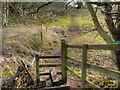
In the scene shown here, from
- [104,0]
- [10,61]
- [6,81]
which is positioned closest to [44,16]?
[10,61]

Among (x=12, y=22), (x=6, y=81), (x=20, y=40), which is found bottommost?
(x=6, y=81)

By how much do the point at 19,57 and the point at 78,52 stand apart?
129 inches

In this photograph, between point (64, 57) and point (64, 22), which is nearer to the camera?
point (64, 57)

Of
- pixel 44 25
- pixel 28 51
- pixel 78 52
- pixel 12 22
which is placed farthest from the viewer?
pixel 44 25

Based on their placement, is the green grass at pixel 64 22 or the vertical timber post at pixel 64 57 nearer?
the vertical timber post at pixel 64 57

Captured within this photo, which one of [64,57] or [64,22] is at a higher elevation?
[64,22]

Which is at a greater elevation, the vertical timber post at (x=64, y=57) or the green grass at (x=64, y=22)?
the green grass at (x=64, y=22)

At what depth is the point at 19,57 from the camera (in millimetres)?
10875

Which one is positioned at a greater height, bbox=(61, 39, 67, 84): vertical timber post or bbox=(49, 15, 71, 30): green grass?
bbox=(49, 15, 71, 30): green grass

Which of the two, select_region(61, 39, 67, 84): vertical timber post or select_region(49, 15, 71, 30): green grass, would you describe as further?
select_region(49, 15, 71, 30): green grass

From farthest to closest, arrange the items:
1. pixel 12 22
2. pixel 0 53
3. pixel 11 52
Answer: pixel 12 22, pixel 11 52, pixel 0 53

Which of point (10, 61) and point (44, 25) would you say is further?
point (44, 25)

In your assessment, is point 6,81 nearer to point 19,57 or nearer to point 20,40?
point 19,57

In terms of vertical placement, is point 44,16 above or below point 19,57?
above
